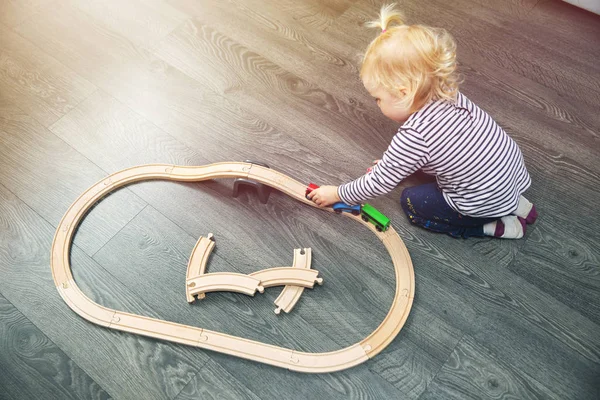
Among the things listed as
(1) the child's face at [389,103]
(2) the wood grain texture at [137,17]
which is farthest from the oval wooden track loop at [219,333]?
(2) the wood grain texture at [137,17]

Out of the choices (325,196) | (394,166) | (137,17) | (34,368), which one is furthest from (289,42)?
(34,368)

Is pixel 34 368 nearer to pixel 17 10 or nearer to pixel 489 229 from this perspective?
pixel 489 229

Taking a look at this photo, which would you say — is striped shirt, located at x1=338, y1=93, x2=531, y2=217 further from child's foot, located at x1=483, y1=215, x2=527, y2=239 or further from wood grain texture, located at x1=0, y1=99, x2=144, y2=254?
wood grain texture, located at x1=0, y1=99, x2=144, y2=254

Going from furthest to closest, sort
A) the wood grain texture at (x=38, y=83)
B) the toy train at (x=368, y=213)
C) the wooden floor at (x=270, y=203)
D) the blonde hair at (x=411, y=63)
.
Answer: the wood grain texture at (x=38, y=83) → the toy train at (x=368, y=213) → the wooden floor at (x=270, y=203) → the blonde hair at (x=411, y=63)

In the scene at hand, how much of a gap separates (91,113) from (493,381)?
1.47m

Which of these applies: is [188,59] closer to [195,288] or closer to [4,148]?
[4,148]

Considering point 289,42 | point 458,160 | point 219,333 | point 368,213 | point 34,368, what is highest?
point 458,160

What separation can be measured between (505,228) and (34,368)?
4.32 feet

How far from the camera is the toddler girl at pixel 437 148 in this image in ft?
3.42

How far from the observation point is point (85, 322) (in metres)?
1.30

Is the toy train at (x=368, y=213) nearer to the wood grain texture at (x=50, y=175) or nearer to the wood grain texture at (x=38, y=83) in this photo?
the wood grain texture at (x=50, y=175)

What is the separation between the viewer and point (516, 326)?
1.27 metres

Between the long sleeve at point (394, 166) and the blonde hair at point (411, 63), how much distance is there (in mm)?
81

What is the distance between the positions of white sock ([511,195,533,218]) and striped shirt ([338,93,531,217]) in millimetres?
86
